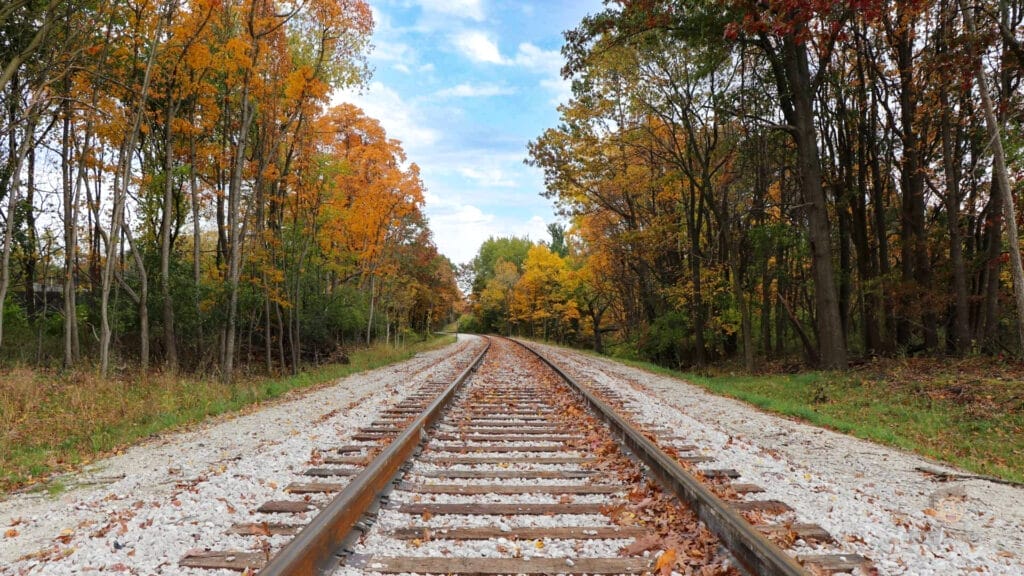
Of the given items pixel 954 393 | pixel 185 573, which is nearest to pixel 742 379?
pixel 954 393

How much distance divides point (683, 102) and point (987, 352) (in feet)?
34.7

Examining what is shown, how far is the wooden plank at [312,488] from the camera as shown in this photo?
4168 mm

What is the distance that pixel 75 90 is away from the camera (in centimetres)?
1281

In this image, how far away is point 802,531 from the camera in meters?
3.33

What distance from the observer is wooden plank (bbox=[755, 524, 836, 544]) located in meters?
3.25

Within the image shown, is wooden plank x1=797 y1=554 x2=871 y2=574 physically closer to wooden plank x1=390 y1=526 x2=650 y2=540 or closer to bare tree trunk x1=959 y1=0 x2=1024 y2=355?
wooden plank x1=390 y1=526 x2=650 y2=540

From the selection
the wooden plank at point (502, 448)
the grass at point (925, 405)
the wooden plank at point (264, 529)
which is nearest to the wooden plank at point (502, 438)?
the wooden plank at point (502, 448)

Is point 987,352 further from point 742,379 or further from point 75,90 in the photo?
point 75,90

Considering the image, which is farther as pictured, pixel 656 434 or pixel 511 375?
pixel 511 375

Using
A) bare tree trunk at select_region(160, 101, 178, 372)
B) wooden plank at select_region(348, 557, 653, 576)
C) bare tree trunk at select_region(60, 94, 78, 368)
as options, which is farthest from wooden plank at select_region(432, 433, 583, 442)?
bare tree trunk at select_region(60, 94, 78, 368)

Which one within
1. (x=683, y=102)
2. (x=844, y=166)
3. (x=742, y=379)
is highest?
(x=683, y=102)

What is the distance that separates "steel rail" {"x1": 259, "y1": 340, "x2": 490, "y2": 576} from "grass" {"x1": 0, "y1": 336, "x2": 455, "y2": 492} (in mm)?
3506

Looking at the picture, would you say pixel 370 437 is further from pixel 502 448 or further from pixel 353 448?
pixel 502 448

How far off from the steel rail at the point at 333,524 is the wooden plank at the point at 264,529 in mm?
282
